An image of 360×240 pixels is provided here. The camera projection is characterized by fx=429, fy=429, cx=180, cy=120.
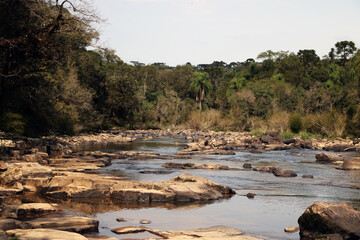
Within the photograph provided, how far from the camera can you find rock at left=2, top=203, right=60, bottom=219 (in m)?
9.58

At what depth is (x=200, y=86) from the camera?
82.2 metres

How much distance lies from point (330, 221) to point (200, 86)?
7339 cm

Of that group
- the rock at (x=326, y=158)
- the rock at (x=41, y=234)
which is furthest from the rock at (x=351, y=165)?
the rock at (x=41, y=234)

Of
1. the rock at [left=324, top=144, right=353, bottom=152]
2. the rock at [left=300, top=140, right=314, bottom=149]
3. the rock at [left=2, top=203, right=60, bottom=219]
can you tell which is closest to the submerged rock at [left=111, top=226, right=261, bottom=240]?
the rock at [left=2, top=203, right=60, bottom=219]

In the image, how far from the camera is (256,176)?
1941cm

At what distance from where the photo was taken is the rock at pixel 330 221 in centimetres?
927

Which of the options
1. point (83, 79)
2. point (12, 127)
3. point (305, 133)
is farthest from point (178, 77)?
point (12, 127)

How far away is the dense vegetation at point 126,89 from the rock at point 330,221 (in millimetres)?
13496

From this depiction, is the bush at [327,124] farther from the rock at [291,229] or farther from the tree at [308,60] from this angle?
the tree at [308,60]

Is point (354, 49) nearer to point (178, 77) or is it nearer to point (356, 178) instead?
point (178, 77)

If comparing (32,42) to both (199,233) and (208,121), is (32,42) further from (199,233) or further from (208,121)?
(208,121)

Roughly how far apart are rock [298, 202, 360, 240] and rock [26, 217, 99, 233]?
A: 4.68 meters

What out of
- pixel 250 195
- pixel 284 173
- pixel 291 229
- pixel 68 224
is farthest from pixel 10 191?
pixel 284 173

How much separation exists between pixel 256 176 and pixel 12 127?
1389 centimetres
